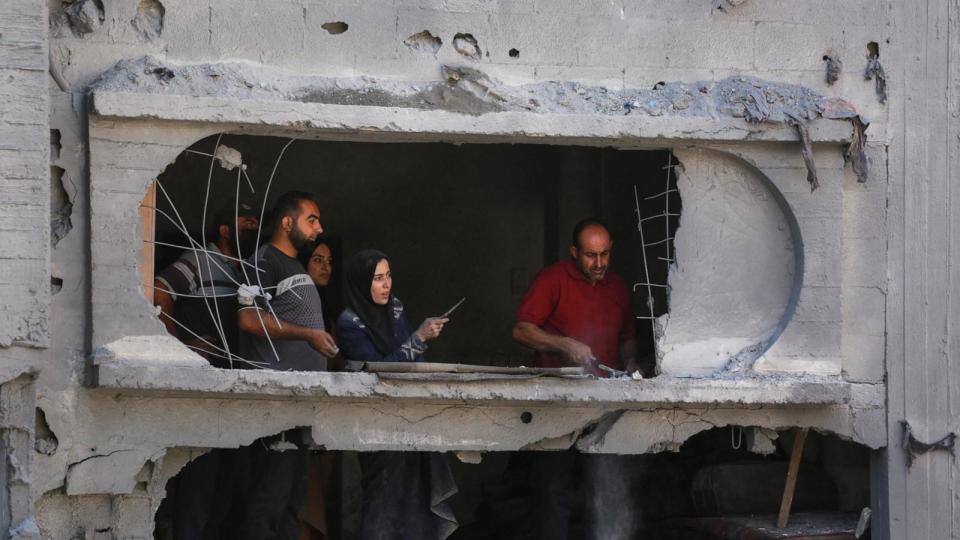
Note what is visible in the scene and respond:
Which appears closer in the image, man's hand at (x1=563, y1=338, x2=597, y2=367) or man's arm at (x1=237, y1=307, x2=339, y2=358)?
man's arm at (x1=237, y1=307, x2=339, y2=358)

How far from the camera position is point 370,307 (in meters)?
8.38

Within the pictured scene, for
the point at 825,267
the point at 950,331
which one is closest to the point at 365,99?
the point at 825,267

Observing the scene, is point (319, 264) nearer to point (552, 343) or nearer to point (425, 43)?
point (552, 343)

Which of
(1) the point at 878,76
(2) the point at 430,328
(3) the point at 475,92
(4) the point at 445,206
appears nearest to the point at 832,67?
(1) the point at 878,76

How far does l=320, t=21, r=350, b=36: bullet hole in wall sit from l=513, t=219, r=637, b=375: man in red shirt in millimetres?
1774

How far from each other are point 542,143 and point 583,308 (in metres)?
0.98

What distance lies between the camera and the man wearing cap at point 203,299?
836 cm

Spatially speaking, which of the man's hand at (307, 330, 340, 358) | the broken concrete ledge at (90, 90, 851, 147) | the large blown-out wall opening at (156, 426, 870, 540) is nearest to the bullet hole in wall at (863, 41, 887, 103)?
the broken concrete ledge at (90, 90, 851, 147)

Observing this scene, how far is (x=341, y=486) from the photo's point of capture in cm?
1105

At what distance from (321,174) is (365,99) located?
3435mm

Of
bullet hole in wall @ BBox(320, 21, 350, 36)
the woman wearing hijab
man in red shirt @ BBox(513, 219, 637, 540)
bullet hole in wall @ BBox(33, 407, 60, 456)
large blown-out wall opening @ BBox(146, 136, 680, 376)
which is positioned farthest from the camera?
large blown-out wall opening @ BBox(146, 136, 680, 376)

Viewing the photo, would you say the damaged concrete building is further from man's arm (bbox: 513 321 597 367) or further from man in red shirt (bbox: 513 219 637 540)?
man in red shirt (bbox: 513 219 637 540)

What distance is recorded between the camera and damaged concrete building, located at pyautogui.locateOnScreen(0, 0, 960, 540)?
7691 millimetres

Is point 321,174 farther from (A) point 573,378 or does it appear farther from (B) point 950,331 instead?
(B) point 950,331
